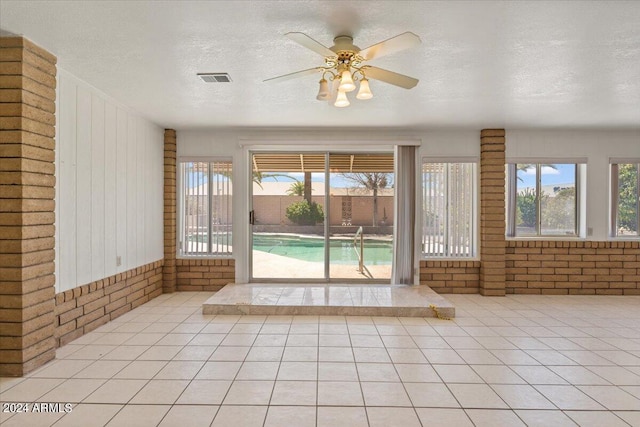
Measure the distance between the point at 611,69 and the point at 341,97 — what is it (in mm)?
2523

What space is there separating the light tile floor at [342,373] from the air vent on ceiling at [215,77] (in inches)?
99.8

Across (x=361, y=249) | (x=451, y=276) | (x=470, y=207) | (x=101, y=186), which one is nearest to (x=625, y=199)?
(x=470, y=207)

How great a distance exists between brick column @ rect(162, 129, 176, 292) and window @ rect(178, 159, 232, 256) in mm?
172

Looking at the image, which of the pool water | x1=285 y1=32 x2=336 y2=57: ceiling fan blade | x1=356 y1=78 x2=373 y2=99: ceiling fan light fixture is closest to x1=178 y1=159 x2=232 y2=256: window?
the pool water

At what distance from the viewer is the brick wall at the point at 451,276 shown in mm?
5906

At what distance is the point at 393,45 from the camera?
2.38 m

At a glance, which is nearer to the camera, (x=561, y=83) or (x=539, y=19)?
(x=539, y=19)

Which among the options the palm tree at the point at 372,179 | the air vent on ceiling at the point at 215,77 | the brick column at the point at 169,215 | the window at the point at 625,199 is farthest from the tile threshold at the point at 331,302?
the window at the point at 625,199

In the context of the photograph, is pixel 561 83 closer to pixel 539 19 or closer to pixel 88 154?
pixel 539 19

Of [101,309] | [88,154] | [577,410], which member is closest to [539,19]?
[577,410]

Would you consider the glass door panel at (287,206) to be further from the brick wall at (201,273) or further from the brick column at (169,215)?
the brick column at (169,215)

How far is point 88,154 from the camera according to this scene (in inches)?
153

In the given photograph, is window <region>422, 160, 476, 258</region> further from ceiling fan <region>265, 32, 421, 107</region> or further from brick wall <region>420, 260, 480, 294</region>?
ceiling fan <region>265, 32, 421, 107</region>

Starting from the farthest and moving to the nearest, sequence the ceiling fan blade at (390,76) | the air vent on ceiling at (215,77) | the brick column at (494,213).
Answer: the brick column at (494,213) → the air vent on ceiling at (215,77) → the ceiling fan blade at (390,76)
